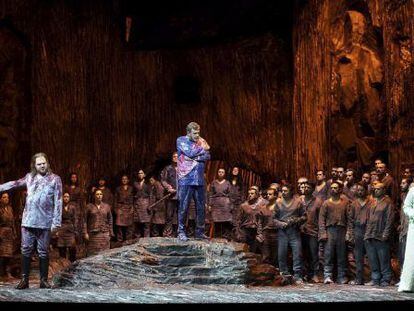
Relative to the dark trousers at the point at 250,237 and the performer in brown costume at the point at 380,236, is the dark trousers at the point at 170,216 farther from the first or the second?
the performer in brown costume at the point at 380,236

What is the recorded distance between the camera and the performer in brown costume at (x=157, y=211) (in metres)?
19.5

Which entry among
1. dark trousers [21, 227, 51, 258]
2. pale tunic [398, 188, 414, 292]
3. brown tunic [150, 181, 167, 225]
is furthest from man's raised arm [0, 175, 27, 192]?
brown tunic [150, 181, 167, 225]

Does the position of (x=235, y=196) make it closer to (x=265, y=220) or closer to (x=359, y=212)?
(x=265, y=220)

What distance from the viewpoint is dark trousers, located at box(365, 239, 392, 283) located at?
581 inches

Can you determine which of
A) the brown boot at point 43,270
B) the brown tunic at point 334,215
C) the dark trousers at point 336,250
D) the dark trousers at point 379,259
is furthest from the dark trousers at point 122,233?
the brown boot at point 43,270

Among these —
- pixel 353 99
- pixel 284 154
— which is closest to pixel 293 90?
pixel 284 154

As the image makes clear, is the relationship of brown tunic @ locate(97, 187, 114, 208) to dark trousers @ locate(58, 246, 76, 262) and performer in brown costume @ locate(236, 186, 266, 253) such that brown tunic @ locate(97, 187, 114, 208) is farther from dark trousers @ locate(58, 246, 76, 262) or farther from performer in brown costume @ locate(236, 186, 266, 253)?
performer in brown costume @ locate(236, 186, 266, 253)

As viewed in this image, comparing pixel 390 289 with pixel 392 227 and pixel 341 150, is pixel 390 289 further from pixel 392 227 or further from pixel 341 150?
pixel 341 150

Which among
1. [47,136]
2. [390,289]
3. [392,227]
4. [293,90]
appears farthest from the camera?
[293,90]

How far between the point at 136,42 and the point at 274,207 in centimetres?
886

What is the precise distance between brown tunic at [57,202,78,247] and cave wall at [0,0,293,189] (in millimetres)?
3854

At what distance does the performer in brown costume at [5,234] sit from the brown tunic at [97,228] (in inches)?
67.3

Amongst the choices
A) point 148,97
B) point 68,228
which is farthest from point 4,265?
point 148,97

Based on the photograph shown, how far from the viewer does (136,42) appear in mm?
23734
